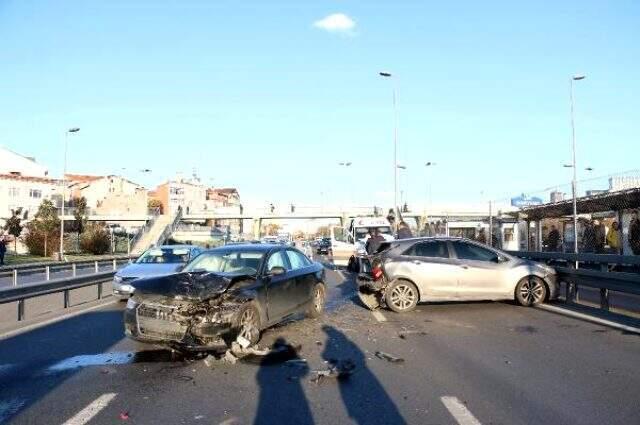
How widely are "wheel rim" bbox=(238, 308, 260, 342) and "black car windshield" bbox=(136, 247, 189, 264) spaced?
8.04 meters

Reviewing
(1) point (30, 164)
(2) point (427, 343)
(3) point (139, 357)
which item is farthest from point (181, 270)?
(1) point (30, 164)

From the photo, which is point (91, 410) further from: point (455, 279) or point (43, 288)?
point (455, 279)

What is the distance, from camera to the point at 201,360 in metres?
8.22

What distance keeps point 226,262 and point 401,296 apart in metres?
3.96

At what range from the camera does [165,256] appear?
55.5 ft

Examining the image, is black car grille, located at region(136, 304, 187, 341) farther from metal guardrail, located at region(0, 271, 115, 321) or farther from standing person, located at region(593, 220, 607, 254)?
standing person, located at region(593, 220, 607, 254)

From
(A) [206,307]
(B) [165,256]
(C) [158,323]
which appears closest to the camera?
(C) [158,323]

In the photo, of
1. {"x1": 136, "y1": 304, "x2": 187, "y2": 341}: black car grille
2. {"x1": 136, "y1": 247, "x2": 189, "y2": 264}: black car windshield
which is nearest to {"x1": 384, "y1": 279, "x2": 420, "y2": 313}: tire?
{"x1": 136, "y1": 304, "x2": 187, "y2": 341}: black car grille

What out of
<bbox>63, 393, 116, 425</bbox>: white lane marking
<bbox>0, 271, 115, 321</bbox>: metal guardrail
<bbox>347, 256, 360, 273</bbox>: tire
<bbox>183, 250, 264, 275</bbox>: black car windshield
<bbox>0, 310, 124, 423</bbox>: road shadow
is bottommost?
<bbox>63, 393, 116, 425</bbox>: white lane marking

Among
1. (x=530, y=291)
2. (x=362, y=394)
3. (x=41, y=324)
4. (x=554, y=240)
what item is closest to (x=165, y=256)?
(x=41, y=324)

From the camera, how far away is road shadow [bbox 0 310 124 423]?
6633 millimetres

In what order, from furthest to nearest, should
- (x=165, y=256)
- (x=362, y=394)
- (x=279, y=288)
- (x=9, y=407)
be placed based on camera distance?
1. (x=165, y=256)
2. (x=279, y=288)
3. (x=362, y=394)
4. (x=9, y=407)

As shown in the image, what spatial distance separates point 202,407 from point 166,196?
12935 cm

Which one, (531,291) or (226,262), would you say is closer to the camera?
(226,262)
